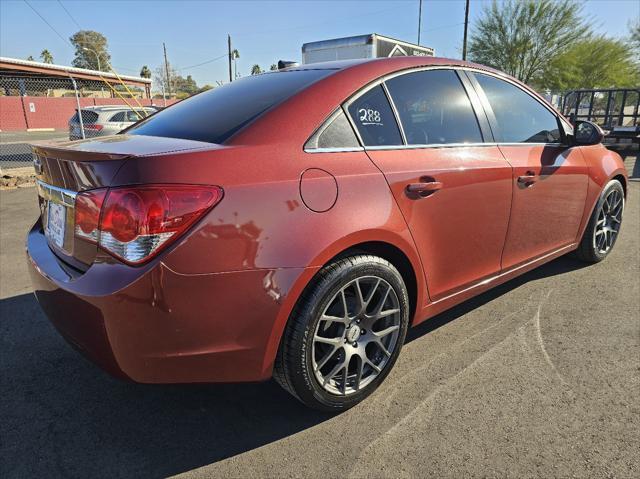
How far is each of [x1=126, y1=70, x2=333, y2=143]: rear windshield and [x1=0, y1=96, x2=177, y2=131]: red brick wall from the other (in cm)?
3337

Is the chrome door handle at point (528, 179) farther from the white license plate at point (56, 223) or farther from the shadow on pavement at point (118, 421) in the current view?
the white license plate at point (56, 223)

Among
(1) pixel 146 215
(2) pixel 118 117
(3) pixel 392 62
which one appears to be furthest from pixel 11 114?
(1) pixel 146 215

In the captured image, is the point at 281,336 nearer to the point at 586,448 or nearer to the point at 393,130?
the point at 393,130

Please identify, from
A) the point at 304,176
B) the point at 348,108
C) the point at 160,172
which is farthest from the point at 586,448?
the point at 160,172

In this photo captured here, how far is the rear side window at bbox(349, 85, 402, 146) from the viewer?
2.29 m

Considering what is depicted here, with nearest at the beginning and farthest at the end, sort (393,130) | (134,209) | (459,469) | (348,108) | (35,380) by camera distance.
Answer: (134,209), (459,469), (348,108), (393,130), (35,380)

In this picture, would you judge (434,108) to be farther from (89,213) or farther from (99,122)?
(99,122)

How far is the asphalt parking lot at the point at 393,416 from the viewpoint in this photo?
1.96 metres

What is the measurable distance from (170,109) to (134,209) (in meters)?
1.42

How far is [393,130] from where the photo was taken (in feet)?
7.94

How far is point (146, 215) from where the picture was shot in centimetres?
167

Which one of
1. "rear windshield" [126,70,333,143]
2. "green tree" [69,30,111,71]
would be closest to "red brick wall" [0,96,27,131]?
"rear windshield" [126,70,333,143]

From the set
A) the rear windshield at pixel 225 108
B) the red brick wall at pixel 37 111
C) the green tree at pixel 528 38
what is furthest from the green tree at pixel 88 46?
the rear windshield at pixel 225 108

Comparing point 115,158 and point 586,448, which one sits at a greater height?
point 115,158
